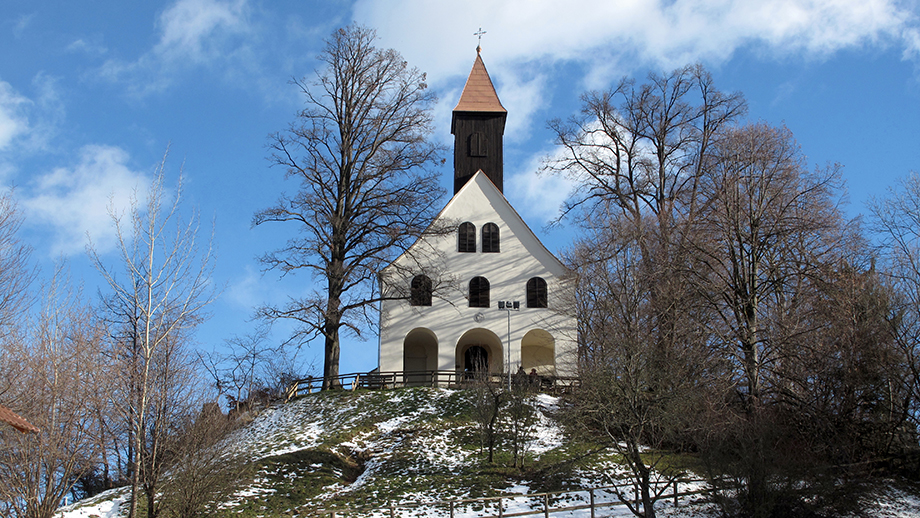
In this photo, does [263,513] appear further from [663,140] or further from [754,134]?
[663,140]

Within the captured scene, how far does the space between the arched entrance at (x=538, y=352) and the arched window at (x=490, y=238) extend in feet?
13.2

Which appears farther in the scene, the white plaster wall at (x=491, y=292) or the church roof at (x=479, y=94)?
the church roof at (x=479, y=94)

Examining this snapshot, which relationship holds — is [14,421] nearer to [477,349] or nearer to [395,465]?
[395,465]

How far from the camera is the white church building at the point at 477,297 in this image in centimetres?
3228

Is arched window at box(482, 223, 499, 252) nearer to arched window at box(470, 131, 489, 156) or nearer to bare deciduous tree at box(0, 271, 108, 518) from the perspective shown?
arched window at box(470, 131, 489, 156)

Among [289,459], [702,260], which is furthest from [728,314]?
[289,459]

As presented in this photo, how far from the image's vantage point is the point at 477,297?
33156mm

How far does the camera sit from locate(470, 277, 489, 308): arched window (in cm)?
3309

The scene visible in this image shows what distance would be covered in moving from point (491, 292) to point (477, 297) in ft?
2.10

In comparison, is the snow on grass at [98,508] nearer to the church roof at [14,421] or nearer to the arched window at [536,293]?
the church roof at [14,421]

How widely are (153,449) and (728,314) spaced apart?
17045mm

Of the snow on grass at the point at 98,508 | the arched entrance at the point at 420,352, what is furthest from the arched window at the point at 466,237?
the snow on grass at the point at 98,508

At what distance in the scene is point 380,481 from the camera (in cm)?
2125

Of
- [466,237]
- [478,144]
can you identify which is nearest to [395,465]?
[466,237]
